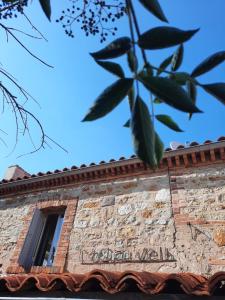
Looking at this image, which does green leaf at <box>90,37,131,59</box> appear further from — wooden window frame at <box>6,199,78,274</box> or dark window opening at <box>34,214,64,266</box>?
dark window opening at <box>34,214,64,266</box>

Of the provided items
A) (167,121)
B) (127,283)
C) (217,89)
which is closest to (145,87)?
(217,89)

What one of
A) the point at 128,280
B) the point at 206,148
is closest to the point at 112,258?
the point at 128,280

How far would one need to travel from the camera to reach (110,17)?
8.35 ft

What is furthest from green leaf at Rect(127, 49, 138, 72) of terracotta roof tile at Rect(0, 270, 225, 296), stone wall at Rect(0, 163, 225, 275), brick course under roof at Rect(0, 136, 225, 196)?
stone wall at Rect(0, 163, 225, 275)

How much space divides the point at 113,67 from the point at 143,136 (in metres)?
0.20

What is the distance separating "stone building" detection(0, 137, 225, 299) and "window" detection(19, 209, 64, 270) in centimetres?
2

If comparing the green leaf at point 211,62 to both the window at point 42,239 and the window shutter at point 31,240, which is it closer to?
the window at point 42,239

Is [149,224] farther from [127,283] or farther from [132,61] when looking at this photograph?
[132,61]

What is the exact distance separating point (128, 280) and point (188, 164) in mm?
2985

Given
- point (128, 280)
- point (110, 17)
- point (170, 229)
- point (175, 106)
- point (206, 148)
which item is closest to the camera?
point (175, 106)

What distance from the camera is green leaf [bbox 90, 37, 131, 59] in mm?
706

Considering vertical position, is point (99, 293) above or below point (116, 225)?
below

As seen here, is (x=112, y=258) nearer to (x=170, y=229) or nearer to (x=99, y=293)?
(x=170, y=229)

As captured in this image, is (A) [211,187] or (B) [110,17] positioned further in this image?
(A) [211,187]
